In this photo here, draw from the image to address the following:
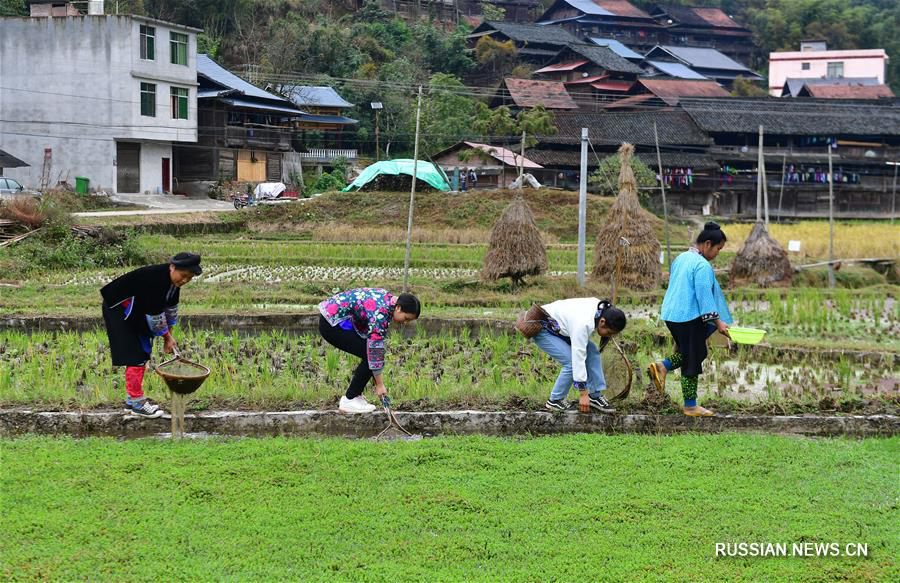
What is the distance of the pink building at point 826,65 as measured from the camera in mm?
59156

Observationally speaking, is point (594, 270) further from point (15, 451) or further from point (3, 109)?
point (3, 109)

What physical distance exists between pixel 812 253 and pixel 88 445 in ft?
73.3

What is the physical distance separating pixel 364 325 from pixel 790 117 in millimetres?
41415

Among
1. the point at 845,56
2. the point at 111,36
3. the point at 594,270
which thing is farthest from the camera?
the point at 845,56

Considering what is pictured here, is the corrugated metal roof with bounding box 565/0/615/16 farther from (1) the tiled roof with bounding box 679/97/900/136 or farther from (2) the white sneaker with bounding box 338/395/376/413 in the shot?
(2) the white sneaker with bounding box 338/395/376/413

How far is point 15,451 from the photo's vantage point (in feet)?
20.9

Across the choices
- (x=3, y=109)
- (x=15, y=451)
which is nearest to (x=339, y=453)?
(x=15, y=451)

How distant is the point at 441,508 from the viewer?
17.8 feet

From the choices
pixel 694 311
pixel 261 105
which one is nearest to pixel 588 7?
pixel 261 105

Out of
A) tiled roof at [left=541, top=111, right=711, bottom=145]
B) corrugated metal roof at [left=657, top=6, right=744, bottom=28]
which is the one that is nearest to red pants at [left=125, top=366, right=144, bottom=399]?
tiled roof at [left=541, top=111, right=711, bottom=145]

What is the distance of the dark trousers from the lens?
743cm

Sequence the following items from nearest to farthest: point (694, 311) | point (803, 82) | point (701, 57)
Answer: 1. point (694, 311)
2. point (803, 82)
3. point (701, 57)

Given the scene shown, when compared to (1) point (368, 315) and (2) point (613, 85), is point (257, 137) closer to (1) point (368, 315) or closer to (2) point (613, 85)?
(2) point (613, 85)

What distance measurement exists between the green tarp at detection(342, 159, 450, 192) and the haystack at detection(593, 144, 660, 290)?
14.4 metres
